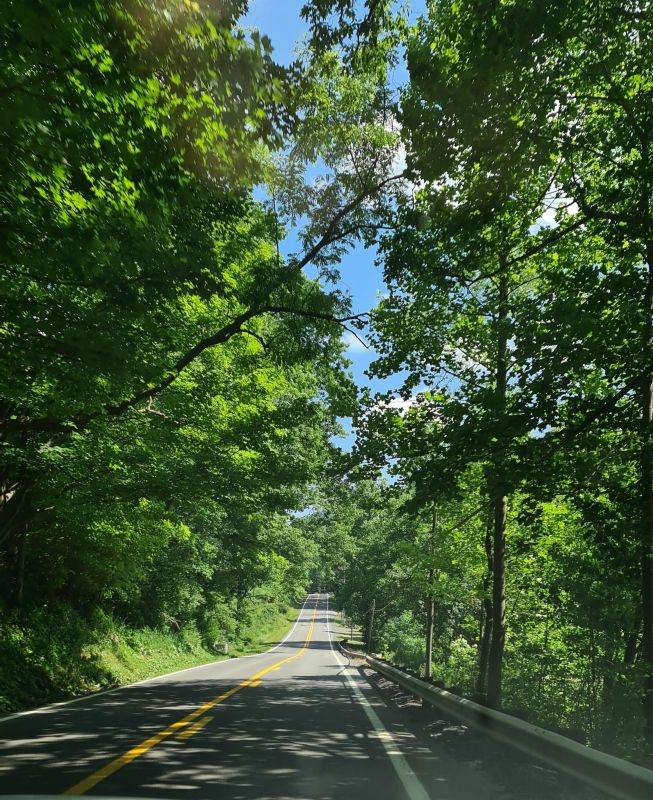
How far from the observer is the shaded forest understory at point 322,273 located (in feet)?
17.4

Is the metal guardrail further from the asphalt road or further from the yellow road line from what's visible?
the yellow road line

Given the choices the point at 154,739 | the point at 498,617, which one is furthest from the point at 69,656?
the point at 498,617

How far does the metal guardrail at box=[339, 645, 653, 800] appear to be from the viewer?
3227 millimetres

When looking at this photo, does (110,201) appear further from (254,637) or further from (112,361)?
(254,637)

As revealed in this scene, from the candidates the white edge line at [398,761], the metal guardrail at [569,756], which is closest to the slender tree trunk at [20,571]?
the white edge line at [398,761]

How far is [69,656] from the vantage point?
14672 millimetres

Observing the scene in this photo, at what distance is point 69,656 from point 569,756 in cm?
1420

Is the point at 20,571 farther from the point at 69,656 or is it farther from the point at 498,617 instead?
the point at 498,617

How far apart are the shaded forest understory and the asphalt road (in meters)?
1.90

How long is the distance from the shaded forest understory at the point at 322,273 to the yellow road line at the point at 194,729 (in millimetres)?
3953

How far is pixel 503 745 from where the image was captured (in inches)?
204

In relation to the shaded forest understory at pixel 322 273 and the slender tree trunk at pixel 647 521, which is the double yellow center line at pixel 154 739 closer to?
the shaded forest understory at pixel 322 273

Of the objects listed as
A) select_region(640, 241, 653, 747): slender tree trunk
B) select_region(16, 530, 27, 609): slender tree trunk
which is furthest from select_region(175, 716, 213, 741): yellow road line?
select_region(16, 530, 27, 609): slender tree trunk

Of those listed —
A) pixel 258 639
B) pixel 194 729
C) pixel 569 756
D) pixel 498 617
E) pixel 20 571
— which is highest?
pixel 498 617
